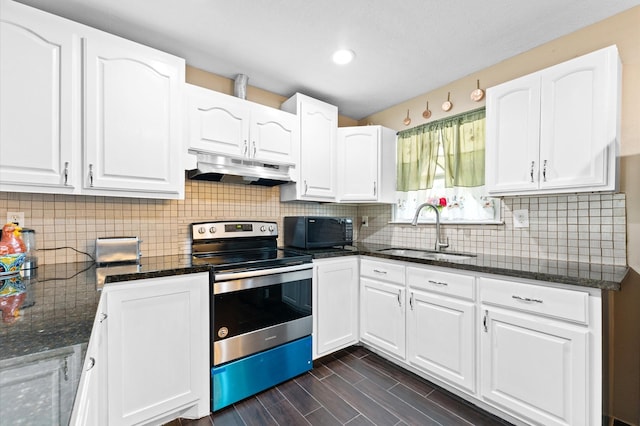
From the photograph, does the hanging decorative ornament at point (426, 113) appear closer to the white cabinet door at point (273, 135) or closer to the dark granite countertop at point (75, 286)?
the white cabinet door at point (273, 135)

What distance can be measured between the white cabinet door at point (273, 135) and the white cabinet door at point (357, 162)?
1.79 feet

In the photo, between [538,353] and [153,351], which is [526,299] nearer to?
[538,353]

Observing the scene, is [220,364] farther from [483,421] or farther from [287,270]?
[483,421]

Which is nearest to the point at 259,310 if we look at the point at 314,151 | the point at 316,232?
the point at 316,232

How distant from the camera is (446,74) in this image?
2.39 metres

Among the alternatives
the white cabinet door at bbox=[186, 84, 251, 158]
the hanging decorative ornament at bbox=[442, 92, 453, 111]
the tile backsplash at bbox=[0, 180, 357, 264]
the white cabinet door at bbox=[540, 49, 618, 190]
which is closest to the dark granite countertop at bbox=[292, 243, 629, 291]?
the white cabinet door at bbox=[540, 49, 618, 190]

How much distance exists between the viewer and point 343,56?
2.10 meters

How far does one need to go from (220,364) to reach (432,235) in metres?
2.06

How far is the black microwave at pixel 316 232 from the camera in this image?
2.47m

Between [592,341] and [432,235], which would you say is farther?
[432,235]

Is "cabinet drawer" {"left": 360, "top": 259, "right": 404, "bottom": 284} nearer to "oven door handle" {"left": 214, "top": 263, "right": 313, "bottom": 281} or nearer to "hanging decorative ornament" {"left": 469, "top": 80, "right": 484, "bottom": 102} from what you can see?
"oven door handle" {"left": 214, "top": 263, "right": 313, "bottom": 281}

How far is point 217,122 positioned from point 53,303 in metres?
1.50

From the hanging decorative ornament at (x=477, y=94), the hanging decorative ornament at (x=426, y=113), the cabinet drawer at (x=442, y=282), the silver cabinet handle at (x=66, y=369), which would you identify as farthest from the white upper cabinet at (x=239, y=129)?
the silver cabinet handle at (x=66, y=369)

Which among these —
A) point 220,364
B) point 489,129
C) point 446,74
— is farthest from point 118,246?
point 446,74
